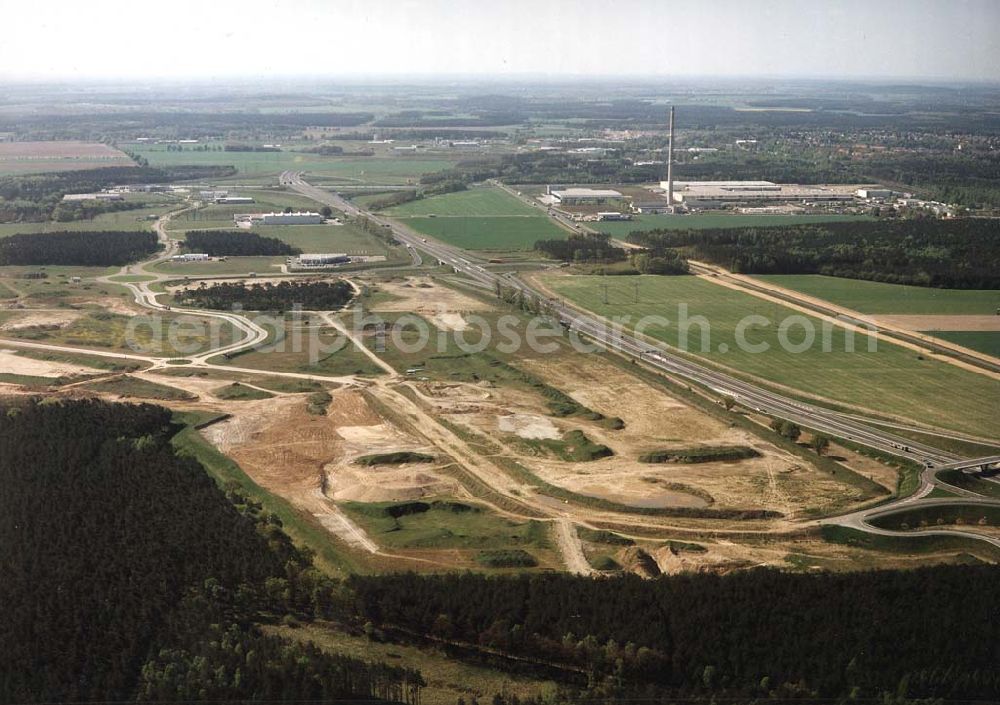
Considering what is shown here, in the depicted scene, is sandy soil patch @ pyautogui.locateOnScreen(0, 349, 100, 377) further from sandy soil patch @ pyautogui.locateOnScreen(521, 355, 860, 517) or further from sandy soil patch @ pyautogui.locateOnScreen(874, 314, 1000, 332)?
sandy soil patch @ pyautogui.locateOnScreen(874, 314, 1000, 332)

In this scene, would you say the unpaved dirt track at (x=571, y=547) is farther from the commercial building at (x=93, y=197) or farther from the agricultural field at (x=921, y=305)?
the commercial building at (x=93, y=197)

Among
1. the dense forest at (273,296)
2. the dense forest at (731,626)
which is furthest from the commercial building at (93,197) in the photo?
the dense forest at (731,626)

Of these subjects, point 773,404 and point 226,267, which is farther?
point 226,267

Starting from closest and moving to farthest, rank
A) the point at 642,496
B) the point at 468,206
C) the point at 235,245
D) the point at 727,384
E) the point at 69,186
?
the point at 642,496 < the point at 727,384 < the point at 235,245 < the point at 468,206 < the point at 69,186

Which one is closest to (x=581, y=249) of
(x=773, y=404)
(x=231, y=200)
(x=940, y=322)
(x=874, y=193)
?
(x=940, y=322)

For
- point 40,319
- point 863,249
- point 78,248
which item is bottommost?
point 40,319

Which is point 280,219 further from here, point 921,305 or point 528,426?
point 528,426

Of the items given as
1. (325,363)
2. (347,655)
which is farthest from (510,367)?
(347,655)

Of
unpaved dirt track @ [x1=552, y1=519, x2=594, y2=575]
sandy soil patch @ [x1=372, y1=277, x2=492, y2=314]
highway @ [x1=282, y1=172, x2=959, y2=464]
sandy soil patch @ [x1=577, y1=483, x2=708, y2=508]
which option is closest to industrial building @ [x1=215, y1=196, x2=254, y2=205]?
highway @ [x1=282, y1=172, x2=959, y2=464]
